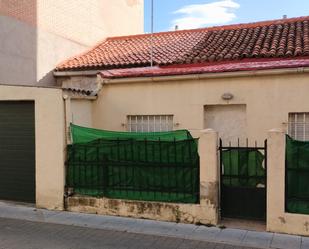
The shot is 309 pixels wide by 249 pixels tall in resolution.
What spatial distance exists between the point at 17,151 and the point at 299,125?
271 inches

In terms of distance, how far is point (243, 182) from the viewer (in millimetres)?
7301

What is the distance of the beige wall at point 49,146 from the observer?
8.39 meters

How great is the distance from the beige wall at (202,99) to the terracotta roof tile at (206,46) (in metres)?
2.52

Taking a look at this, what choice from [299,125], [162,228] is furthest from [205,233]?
[299,125]

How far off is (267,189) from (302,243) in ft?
3.54

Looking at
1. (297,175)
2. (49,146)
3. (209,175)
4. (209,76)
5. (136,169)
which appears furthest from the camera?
(209,76)

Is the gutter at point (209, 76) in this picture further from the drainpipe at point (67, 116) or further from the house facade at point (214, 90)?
the drainpipe at point (67, 116)

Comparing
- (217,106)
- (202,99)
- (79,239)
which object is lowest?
(79,239)

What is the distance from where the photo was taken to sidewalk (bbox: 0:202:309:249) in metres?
6.30

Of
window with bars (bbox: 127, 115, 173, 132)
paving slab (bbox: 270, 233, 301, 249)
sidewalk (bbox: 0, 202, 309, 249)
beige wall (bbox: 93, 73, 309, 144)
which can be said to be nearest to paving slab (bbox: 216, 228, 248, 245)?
sidewalk (bbox: 0, 202, 309, 249)

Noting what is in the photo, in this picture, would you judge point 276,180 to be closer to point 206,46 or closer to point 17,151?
point 17,151

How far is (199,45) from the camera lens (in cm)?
1417

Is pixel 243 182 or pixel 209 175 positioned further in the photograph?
pixel 243 182

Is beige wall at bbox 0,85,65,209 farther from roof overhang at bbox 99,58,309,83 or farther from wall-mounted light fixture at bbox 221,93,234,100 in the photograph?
wall-mounted light fixture at bbox 221,93,234,100
